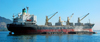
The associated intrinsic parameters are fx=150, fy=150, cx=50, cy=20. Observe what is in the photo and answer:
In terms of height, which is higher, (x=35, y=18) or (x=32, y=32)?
(x=35, y=18)

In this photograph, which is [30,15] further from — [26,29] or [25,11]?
[26,29]

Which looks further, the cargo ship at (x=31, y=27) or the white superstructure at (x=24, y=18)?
the white superstructure at (x=24, y=18)

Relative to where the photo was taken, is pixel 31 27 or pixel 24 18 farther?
pixel 24 18

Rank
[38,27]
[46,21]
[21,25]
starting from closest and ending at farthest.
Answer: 1. [21,25]
2. [38,27]
3. [46,21]

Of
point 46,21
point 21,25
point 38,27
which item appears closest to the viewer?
point 21,25

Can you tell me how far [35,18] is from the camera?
56.1 m

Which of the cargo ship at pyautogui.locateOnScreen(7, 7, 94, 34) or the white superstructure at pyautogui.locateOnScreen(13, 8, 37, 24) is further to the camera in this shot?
the white superstructure at pyautogui.locateOnScreen(13, 8, 37, 24)

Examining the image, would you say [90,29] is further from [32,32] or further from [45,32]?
[32,32]

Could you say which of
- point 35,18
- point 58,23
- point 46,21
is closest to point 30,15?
point 35,18

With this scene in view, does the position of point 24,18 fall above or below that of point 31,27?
above

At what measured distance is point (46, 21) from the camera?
6700cm

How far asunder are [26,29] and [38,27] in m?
4.90

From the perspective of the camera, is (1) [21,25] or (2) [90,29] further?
(2) [90,29]

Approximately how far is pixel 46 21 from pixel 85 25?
17.8m
